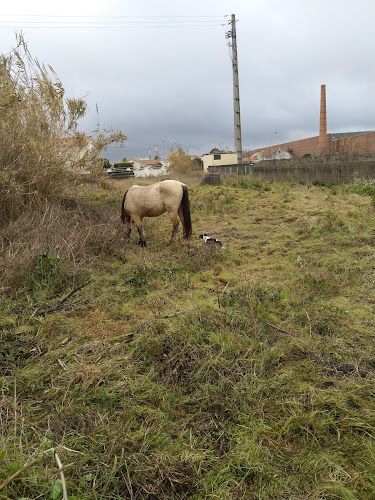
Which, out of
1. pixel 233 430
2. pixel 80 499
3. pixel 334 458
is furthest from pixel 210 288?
pixel 80 499

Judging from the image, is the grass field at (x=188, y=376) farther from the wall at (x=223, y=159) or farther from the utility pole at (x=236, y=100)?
the wall at (x=223, y=159)

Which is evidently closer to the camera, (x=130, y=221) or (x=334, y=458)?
(x=334, y=458)

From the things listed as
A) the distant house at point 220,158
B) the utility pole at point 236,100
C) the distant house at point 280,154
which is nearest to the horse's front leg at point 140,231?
the utility pole at point 236,100

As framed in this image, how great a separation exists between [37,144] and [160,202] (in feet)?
9.64

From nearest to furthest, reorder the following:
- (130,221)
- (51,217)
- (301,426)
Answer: (301,426), (51,217), (130,221)

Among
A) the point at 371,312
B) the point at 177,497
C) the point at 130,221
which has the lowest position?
the point at 177,497

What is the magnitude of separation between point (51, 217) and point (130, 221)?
1.58 meters

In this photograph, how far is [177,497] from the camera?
1.52 meters

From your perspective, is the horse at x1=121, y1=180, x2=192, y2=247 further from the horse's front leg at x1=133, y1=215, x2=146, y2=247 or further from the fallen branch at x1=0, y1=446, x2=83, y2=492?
the fallen branch at x1=0, y1=446, x2=83, y2=492

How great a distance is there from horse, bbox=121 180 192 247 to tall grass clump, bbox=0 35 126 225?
1.88 metres

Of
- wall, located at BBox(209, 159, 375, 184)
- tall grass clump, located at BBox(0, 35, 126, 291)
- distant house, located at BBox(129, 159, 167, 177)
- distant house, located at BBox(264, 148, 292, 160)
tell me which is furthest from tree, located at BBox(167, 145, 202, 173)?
tall grass clump, located at BBox(0, 35, 126, 291)

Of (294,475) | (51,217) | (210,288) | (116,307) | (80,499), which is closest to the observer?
(80,499)

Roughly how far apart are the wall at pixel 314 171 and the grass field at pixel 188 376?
6.90 meters

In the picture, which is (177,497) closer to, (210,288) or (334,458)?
(334,458)
